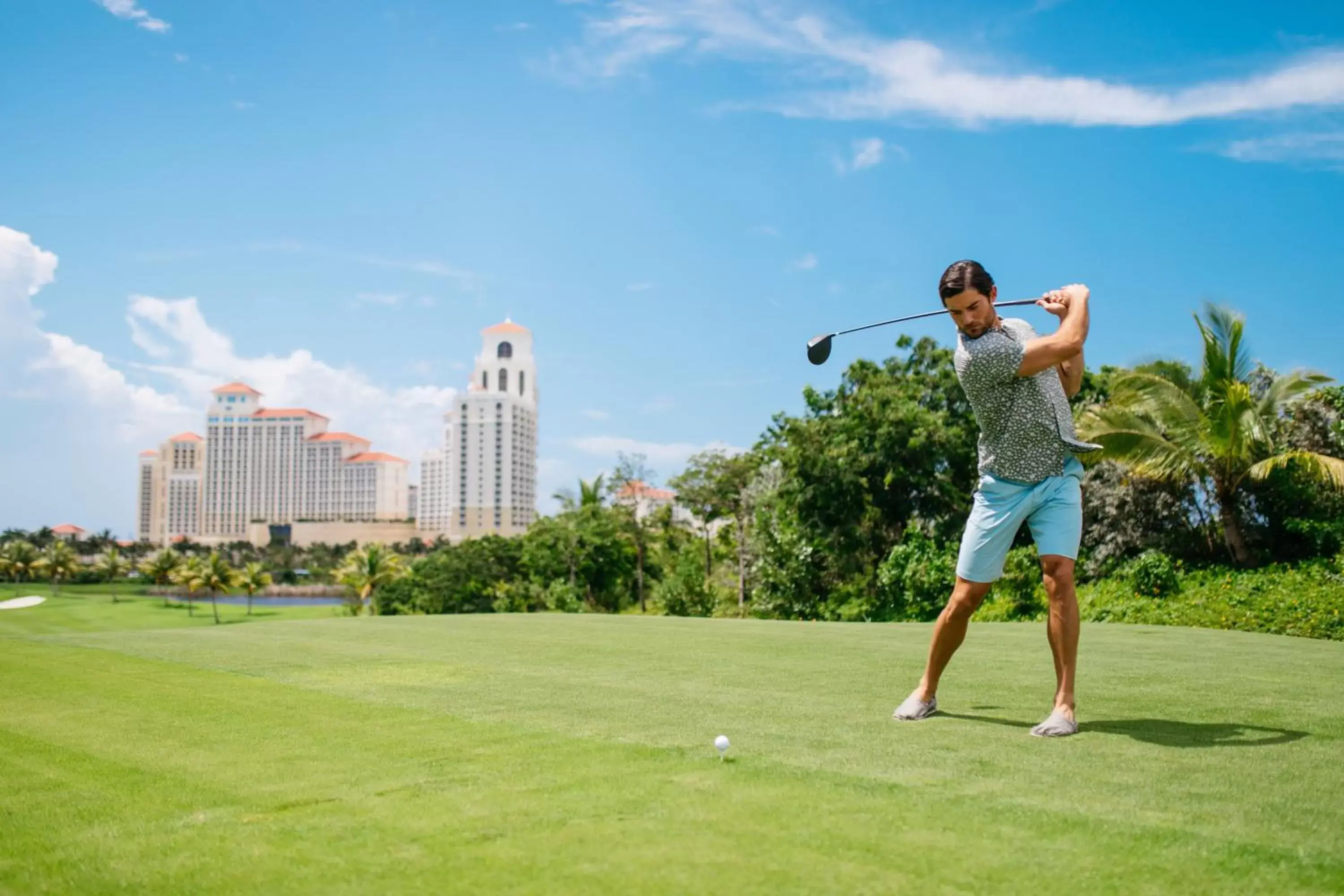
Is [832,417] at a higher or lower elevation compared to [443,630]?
higher

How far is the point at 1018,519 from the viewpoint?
501cm

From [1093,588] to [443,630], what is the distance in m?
11.9

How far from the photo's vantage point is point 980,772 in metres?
3.61

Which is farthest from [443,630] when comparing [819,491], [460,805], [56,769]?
[819,491]

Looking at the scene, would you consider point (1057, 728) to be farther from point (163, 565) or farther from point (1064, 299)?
point (163, 565)

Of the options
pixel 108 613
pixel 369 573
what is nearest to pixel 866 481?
pixel 369 573

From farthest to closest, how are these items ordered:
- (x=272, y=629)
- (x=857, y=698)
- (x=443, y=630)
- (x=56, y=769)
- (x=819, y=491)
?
(x=819, y=491)
(x=272, y=629)
(x=443, y=630)
(x=857, y=698)
(x=56, y=769)

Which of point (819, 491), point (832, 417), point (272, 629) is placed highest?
point (832, 417)

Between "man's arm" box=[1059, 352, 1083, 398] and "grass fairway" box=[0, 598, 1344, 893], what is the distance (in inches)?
59.9

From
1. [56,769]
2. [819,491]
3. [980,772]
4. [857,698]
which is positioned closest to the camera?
[980,772]

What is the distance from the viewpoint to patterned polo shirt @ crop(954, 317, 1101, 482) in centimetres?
483

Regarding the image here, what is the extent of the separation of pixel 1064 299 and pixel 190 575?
277 feet

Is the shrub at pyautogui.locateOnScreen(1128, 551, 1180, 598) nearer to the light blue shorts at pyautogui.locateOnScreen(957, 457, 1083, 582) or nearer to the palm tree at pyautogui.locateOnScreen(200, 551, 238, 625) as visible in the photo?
the light blue shorts at pyautogui.locateOnScreen(957, 457, 1083, 582)

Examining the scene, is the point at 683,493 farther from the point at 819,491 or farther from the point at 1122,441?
the point at 1122,441
